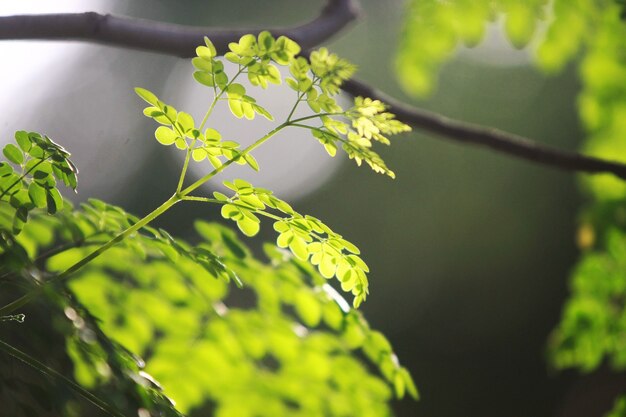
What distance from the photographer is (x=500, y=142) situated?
168 centimetres

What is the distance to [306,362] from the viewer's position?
1894 millimetres

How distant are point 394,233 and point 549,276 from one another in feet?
8.20

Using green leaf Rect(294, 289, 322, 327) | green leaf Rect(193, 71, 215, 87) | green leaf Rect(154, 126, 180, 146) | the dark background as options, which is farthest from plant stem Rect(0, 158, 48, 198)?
the dark background

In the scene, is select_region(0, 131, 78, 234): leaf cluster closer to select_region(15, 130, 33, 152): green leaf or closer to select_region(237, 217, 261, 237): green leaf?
select_region(15, 130, 33, 152): green leaf

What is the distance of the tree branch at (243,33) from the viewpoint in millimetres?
1166

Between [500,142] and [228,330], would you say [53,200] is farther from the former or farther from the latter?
[500,142]

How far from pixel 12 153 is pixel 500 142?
1134mm

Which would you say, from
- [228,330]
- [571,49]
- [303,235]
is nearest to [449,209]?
[571,49]

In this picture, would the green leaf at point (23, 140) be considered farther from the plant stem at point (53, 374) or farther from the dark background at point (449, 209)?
the dark background at point (449, 209)

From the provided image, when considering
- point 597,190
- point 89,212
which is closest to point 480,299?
point 597,190

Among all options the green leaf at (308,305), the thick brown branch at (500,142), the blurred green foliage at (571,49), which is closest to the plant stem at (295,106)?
the thick brown branch at (500,142)

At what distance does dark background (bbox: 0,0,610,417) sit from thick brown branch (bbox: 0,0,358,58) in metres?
7.26

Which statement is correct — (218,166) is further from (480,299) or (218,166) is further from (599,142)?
(480,299)

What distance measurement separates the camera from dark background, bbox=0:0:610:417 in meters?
9.62
